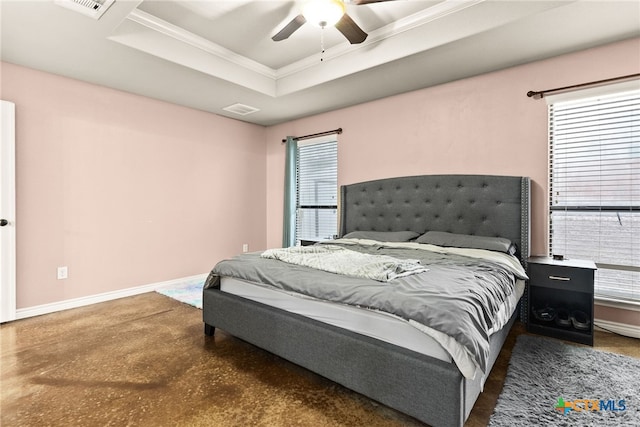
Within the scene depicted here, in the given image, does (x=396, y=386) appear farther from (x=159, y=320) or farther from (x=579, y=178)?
(x=579, y=178)

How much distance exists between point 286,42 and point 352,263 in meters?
2.40

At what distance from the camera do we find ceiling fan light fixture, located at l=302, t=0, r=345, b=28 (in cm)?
199

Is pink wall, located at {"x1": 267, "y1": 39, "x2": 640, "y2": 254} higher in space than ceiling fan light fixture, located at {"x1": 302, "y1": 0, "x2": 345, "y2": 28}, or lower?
lower

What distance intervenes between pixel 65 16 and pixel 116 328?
2535mm

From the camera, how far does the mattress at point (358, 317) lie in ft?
4.79

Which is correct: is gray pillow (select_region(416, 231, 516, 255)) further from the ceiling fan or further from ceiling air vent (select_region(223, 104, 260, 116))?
ceiling air vent (select_region(223, 104, 260, 116))

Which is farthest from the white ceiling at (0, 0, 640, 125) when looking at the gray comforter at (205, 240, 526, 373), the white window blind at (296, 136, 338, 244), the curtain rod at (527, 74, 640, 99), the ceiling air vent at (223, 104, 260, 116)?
the gray comforter at (205, 240, 526, 373)

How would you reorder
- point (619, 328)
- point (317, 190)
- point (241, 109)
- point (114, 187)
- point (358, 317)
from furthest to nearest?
1. point (317, 190)
2. point (241, 109)
3. point (114, 187)
4. point (619, 328)
5. point (358, 317)

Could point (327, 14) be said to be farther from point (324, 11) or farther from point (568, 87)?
point (568, 87)

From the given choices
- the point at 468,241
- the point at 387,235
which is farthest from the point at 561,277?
the point at 387,235

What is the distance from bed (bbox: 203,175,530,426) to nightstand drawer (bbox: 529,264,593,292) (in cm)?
19

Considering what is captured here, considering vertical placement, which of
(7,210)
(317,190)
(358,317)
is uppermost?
(317,190)

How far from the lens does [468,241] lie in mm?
2926

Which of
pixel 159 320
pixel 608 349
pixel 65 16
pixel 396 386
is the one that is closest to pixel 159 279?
pixel 159 320
